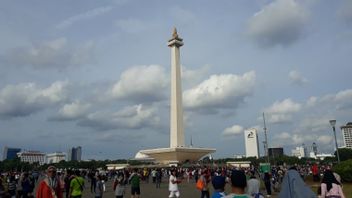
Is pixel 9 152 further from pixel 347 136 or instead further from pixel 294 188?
pixel 294 188

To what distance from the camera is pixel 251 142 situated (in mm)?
144500

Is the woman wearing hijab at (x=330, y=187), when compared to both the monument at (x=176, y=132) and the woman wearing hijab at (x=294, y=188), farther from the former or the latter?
the monument at (x=176, y=132)

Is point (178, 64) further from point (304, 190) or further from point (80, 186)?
point (304, 190)

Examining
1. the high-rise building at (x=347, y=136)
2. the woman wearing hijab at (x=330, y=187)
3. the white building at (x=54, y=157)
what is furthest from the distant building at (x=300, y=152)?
the woman wearing hijab at (x=330, y=187)

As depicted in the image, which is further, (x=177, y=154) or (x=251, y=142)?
(x=251, y=142)

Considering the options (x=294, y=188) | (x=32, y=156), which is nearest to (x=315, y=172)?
(x=294, y=188)

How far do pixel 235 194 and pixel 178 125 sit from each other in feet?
213

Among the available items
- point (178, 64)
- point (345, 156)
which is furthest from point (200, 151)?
point (345, 156)

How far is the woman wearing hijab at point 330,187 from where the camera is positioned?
23.2 ft

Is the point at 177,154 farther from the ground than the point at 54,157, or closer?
closer

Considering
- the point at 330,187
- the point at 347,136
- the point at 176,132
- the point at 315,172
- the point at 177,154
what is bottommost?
the point at 330,187

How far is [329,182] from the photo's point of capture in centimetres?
715

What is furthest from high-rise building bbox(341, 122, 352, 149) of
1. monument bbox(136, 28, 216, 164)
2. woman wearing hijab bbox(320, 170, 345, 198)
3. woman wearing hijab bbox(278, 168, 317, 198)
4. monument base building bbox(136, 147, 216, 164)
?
woman wearing hijab bbox(278, 168, 317, 198)

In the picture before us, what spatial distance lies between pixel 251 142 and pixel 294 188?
14438 centimetres
